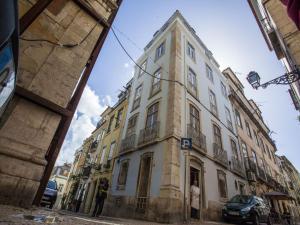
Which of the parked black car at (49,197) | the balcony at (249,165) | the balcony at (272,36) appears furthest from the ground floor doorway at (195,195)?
the balcony at (249,165)

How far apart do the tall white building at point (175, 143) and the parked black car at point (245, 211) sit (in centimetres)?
134

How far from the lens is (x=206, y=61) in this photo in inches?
717

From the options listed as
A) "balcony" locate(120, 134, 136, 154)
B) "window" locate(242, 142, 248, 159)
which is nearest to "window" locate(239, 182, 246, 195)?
"window" locate(242, 142, 248, 159)

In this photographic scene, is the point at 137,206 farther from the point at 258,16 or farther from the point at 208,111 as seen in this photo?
the point at 258,16

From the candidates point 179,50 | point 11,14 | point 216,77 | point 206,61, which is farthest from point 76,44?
point 216,77

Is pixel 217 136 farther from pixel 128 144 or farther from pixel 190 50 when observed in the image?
pixel 190 50

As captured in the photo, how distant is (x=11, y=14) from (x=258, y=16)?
13.2 meters

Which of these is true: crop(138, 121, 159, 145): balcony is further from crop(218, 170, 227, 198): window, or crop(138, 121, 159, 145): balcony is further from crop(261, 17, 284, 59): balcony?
crop(261, 17, 284, 59): balcony

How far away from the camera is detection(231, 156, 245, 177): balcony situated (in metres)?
14.5

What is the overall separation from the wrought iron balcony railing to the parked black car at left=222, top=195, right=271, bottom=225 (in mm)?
4726

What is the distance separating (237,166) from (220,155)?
11.1ft

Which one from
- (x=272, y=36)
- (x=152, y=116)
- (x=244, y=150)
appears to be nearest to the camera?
(x=272, y=36)

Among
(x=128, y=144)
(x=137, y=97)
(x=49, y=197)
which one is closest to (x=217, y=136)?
(x=128, y=144)

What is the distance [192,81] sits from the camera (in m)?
14.0
